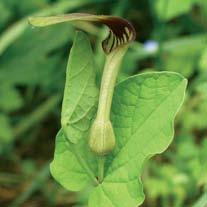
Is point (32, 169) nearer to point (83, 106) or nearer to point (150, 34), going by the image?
point (150, 34)

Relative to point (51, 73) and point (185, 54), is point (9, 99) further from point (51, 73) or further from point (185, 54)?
point (185, 54)

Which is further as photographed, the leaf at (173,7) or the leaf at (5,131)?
the leaf at (5,131)

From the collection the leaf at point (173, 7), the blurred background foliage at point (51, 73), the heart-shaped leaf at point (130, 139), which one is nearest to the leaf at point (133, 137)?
the heart-shaped leaf at point (130, 139)

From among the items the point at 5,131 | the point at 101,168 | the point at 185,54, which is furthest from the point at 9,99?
the point at 101,168

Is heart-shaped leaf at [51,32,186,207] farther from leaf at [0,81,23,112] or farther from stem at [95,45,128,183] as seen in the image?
leaf at [0,81,23,112]

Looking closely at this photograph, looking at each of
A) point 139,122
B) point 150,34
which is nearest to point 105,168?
point 139,122

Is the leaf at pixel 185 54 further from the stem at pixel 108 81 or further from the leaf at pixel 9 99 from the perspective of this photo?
the stem at pixel 108 81
